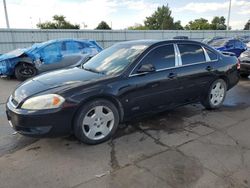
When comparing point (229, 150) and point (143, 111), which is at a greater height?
point (143, 111)

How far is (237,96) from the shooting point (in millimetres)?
6652

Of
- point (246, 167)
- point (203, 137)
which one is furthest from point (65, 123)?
point (246, 167)

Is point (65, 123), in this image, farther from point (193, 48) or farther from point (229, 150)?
point (193, 48)

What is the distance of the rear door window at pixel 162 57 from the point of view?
421 centimetres

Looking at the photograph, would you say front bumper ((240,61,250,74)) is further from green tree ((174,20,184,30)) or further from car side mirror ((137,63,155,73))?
green tree ((174,20,184,30))

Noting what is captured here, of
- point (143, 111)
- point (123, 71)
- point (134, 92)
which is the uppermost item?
point (123, 71)

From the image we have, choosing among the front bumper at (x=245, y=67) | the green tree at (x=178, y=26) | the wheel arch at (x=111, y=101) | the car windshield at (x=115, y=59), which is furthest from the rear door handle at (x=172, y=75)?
the green tree at (x=178, y=26)

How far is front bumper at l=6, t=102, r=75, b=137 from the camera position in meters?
3.28

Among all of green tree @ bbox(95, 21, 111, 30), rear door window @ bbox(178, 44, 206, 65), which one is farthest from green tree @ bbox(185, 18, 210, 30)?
rear door window @ bbox(178, 44, 206, 65)

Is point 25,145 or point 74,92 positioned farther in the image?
point 25,145

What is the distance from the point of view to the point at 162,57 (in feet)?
14.3

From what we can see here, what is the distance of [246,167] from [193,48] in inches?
102

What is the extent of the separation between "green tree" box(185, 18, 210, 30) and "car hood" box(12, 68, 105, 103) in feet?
239

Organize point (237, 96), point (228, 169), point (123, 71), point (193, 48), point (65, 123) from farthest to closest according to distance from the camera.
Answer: point (237, 96)
point (193, 48)
point (123, 71)
point (65, 123)
point (228, 169)
